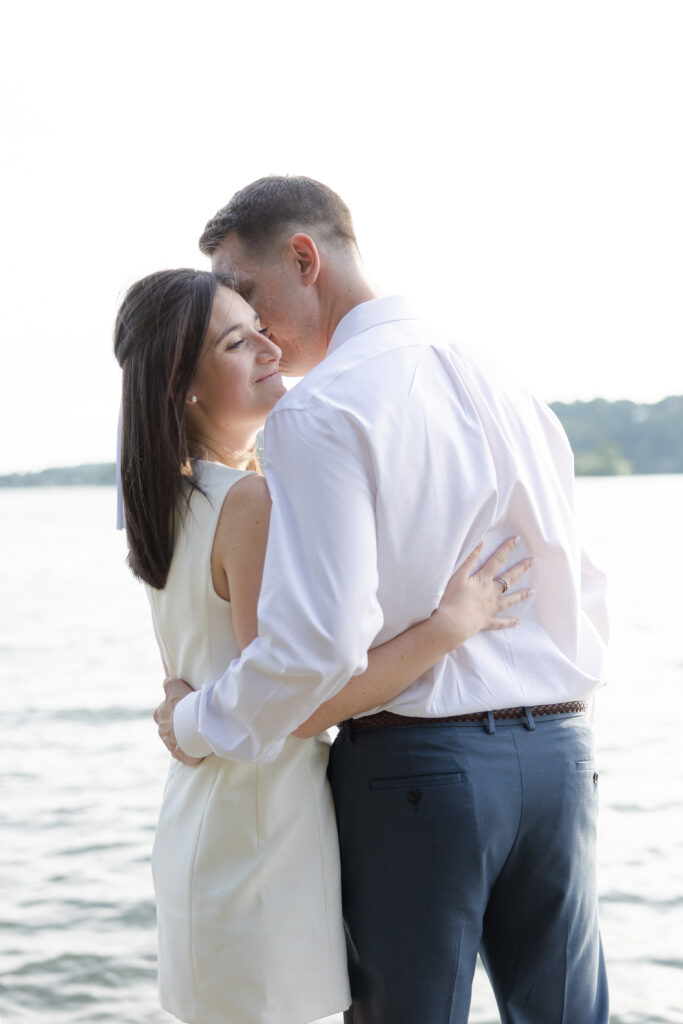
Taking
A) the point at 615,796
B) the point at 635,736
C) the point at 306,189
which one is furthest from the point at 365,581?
the point at 635,736

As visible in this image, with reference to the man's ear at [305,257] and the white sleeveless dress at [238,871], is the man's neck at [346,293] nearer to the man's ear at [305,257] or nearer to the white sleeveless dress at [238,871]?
the man's ear at [305,257]

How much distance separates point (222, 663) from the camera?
2.03 m

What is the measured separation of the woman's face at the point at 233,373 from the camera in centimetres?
216

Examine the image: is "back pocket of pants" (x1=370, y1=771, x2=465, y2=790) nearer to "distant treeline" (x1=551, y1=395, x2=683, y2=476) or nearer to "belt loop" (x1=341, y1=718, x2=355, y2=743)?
"belt loop" (x1=341, y1=718, x2=355, y2=743)

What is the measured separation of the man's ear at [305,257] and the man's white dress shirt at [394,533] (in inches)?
8.5

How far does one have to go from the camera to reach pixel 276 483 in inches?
69.8

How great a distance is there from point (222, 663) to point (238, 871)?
1.20 ft

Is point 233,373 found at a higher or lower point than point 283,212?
lower

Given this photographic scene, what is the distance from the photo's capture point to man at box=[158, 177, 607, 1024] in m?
1.71

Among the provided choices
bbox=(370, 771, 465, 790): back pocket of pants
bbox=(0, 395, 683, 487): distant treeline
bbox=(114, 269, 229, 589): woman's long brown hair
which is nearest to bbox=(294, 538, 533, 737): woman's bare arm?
bbox=(370, 771, 465, 790): back pocket of pants

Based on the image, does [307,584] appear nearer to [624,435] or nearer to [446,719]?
[446,719]

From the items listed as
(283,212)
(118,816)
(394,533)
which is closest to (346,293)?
(283,212)

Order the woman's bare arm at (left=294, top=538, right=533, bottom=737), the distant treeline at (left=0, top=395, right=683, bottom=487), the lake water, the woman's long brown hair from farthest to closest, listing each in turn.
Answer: the distant treeline at (left=0, top=395, right=683, bottom=487) < the lake water < the woman's long brown hair < the woman's bare arm at (left=294, top=538, right=533, bottom=737)

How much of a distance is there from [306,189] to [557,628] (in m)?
1.01
